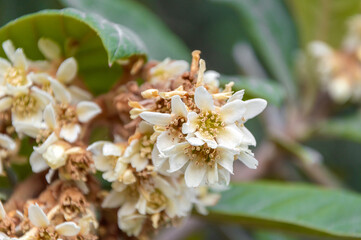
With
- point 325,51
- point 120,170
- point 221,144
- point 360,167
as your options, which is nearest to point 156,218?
point 120,170

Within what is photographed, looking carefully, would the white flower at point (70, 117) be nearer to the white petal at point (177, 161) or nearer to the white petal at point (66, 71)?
the white petal at point (66, 71)

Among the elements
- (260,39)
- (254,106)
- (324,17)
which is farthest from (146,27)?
(254,106)

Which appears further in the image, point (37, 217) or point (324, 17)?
point (324, 17)

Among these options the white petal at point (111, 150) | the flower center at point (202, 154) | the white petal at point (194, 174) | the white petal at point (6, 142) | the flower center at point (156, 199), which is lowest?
the flower center at point (156, 199)

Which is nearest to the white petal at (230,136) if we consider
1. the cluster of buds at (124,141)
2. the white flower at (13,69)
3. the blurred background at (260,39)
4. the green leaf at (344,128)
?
the cluster of buds at (124,141)

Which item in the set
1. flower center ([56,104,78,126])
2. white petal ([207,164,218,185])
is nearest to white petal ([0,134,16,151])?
flower center ([56,104,78,126])

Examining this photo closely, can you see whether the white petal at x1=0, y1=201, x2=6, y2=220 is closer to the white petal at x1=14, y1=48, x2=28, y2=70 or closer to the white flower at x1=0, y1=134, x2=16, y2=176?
the white flower at x1=0, y1=134, x2=16, y2=176

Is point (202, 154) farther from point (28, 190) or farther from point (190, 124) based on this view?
point (28, 190)
